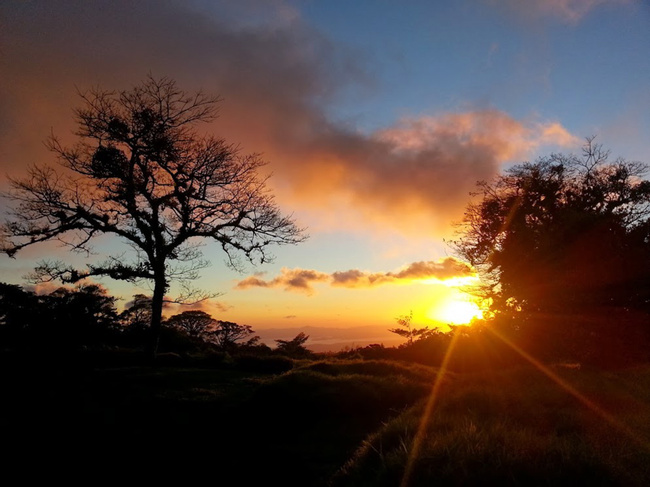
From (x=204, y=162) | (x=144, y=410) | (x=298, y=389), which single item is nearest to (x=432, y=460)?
(x=298, y=389)

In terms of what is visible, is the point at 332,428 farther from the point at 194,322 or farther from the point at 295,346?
the point at 194,322

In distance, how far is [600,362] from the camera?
661 inches

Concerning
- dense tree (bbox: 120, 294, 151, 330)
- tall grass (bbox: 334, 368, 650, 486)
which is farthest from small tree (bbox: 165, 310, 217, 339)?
tall grass (bbox: 334, 368, 650, 486)

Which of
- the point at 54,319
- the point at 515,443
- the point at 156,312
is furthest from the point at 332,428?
the point at 54,319

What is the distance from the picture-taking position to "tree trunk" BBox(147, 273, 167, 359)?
1775 cm

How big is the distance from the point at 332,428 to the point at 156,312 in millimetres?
11873

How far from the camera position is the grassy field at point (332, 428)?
4.67 meters

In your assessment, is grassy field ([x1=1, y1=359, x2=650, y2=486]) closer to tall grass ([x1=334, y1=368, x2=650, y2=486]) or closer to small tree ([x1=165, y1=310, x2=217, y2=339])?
tall grass ([x1=334, y1=368, x2=650, y2=486])

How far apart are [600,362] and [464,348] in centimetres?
534

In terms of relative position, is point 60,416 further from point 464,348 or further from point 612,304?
point 612,304

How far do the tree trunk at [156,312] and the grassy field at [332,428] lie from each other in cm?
379

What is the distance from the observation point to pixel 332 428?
921 centimetres

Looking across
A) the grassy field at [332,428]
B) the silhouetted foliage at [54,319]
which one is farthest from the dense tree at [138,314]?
the grassy field at [332,428]

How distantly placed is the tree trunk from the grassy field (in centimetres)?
379
